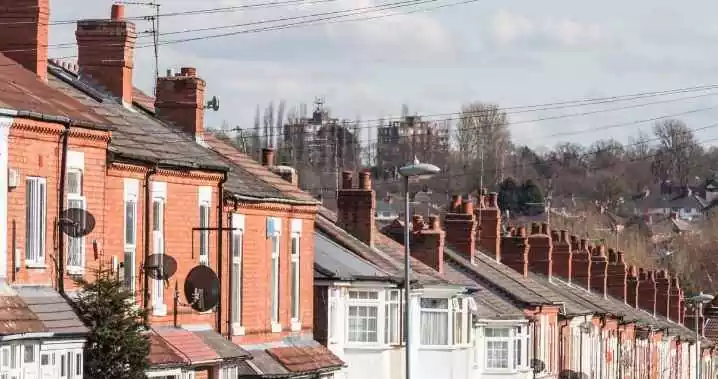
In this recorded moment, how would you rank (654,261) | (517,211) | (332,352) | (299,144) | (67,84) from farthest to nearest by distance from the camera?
(517,211)
(654,261)
(299,144)
(332,352)
(67,84)

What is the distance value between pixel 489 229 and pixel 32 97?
1668 inches

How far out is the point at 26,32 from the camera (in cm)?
3406

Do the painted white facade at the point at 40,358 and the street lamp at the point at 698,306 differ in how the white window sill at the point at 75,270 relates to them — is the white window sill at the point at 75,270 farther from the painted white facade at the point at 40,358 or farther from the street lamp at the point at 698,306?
the street lamp at the point at 698,306

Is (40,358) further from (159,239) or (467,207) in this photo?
(467,207)

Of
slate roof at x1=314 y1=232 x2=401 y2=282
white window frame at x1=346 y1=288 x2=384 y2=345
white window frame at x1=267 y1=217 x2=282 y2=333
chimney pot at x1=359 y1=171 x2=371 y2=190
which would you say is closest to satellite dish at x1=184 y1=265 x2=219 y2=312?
white window frame at x1=267 y1=217 x2=282 y2=333

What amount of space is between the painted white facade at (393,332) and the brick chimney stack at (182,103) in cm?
664

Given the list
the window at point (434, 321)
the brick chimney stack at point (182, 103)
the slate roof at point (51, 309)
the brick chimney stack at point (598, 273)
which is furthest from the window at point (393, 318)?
the brick chimney stack at point (598, 273)

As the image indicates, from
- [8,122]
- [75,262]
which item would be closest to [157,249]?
[75,262]

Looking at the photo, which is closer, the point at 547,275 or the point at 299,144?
the point at 547,275

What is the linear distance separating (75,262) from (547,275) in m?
49.2

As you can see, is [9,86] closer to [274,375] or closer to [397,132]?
[274,375]

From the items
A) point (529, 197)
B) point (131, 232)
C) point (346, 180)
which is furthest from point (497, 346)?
point (529, 197)

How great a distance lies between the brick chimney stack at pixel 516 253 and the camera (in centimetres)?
7112

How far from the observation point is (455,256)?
210ft
